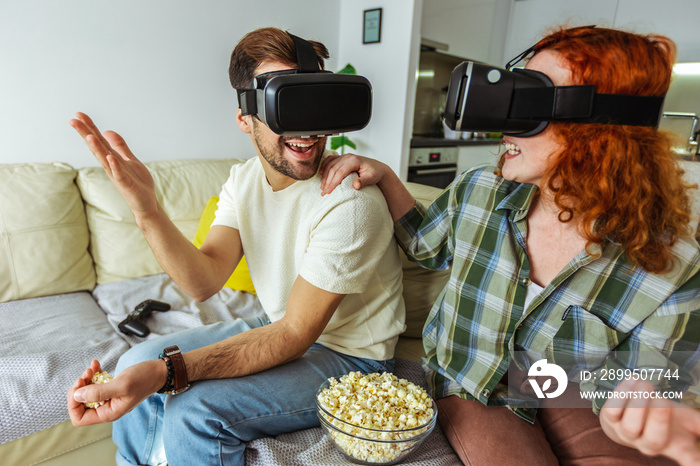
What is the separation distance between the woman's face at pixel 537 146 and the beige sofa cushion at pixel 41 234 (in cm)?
178

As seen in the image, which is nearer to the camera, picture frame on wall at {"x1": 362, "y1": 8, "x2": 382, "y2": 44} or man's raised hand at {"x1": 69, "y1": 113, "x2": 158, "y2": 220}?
man's raised hand at {"x1": 69, "y1": 113, "x2": 158, "y2": 220}

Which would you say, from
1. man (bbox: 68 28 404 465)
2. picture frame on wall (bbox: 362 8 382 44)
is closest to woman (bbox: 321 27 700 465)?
man (bbox: 68 28 404 465)

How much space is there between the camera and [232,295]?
1.85 meters

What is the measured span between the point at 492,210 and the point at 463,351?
320 millimetres

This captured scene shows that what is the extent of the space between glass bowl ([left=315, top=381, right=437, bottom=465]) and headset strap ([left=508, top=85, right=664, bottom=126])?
57cm

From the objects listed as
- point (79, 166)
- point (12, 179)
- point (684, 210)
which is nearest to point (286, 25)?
point (79, 166)

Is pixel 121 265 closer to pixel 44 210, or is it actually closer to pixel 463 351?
pixel 44 210

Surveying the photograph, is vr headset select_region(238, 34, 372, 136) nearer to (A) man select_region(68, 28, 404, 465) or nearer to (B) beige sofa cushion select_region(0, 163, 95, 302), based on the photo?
(A) man select_region(68, 28, 404, 465)

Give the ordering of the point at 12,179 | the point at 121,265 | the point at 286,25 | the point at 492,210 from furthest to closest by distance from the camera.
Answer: the point at 286,25 → the point at 121,265 → the point at 12,179 → the point at 492,210

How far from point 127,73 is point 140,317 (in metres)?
1.36

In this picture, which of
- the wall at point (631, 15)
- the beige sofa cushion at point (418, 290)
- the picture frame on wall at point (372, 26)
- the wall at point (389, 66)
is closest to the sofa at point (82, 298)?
the beige sofa cushion at point (418, 290)

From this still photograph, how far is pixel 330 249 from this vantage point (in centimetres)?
94

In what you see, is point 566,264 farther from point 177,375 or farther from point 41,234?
point 41,234

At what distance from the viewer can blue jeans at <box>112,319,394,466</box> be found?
2.74 ft
